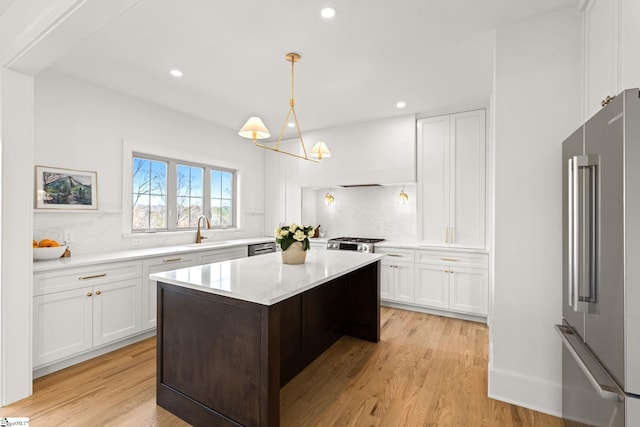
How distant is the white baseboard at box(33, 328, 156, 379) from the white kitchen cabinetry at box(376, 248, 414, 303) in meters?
2.91

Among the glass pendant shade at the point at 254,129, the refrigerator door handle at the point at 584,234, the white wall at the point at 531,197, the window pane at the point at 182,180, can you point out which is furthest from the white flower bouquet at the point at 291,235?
the window pane at the point at 182,180

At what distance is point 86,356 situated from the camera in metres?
2.78

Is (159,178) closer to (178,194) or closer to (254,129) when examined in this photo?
(178,194)

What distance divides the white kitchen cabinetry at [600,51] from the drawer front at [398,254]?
2.53m

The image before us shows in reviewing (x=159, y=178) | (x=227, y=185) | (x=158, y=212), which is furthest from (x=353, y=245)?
(x=159, y=178)

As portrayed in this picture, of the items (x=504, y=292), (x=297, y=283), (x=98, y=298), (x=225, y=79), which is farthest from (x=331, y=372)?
(x=225, y=79)

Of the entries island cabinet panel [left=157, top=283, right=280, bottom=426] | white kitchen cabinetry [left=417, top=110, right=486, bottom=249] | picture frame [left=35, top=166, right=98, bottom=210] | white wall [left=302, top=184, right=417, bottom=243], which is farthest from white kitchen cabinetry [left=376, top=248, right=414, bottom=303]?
picture frame [left=35, top=166, right=98, bottom=210]

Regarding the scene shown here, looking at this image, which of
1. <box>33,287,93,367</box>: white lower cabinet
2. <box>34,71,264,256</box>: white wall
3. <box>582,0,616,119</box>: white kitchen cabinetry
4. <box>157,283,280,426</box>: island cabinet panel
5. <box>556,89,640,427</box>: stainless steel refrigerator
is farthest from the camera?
<box>34,71,264,256</box>: white wall

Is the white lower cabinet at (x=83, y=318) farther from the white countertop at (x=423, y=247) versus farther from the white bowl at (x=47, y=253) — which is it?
the white countertop at (x=423, y=247)

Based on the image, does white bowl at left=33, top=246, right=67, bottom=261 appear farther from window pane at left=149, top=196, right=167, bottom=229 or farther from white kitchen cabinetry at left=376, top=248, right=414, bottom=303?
white kitchen cabinetry at left=376, top=248, right=414, bottom=303

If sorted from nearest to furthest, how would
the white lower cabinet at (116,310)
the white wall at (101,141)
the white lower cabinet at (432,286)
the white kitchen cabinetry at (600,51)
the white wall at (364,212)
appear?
the white kitchen cabinetry at (600,51)
the white lower cabinet at (116,310)
the white wall at (101,141)
the white lower cabinet at (432,286)
the white wall at (364,212)

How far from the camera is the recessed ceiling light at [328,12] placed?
207cm

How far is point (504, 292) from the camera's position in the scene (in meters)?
2.24

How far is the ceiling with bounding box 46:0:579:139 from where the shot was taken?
6.88 ft
